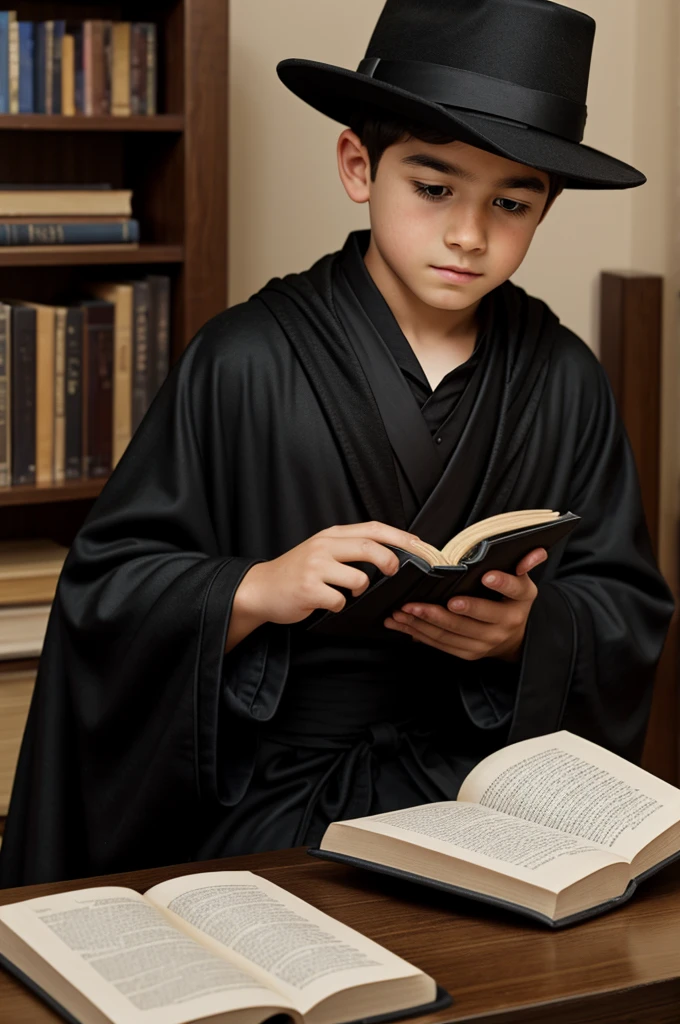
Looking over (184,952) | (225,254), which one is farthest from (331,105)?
(184,952)

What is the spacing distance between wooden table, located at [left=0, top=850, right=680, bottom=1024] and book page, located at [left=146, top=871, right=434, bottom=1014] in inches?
2.2

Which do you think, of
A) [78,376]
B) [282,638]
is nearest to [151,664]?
[282,638]

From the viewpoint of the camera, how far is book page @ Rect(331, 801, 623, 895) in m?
1.08

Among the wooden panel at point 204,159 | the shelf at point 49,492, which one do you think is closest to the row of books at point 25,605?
the shelf at point 49,492

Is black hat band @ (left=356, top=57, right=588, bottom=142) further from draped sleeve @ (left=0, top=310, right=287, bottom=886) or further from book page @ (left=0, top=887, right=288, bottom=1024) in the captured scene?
book page @ (left=0, top=887, right=288, bottom=1024)

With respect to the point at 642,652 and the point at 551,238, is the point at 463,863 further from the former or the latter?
the point at 551,238

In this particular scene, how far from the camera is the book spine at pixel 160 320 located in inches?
88.5

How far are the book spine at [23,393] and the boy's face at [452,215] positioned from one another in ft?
2.59

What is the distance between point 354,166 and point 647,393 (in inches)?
48.9

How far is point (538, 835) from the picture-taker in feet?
3.82

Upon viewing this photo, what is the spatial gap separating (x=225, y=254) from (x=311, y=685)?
0.89 meters

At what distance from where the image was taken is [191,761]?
58.6 inches

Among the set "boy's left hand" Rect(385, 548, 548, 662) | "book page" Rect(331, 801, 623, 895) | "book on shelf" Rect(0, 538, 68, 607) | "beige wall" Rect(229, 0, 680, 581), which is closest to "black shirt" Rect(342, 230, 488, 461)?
"boy's left hand" Rect(385, 548, 548, 662)

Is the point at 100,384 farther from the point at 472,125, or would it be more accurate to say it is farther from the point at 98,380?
the point at 472,125
